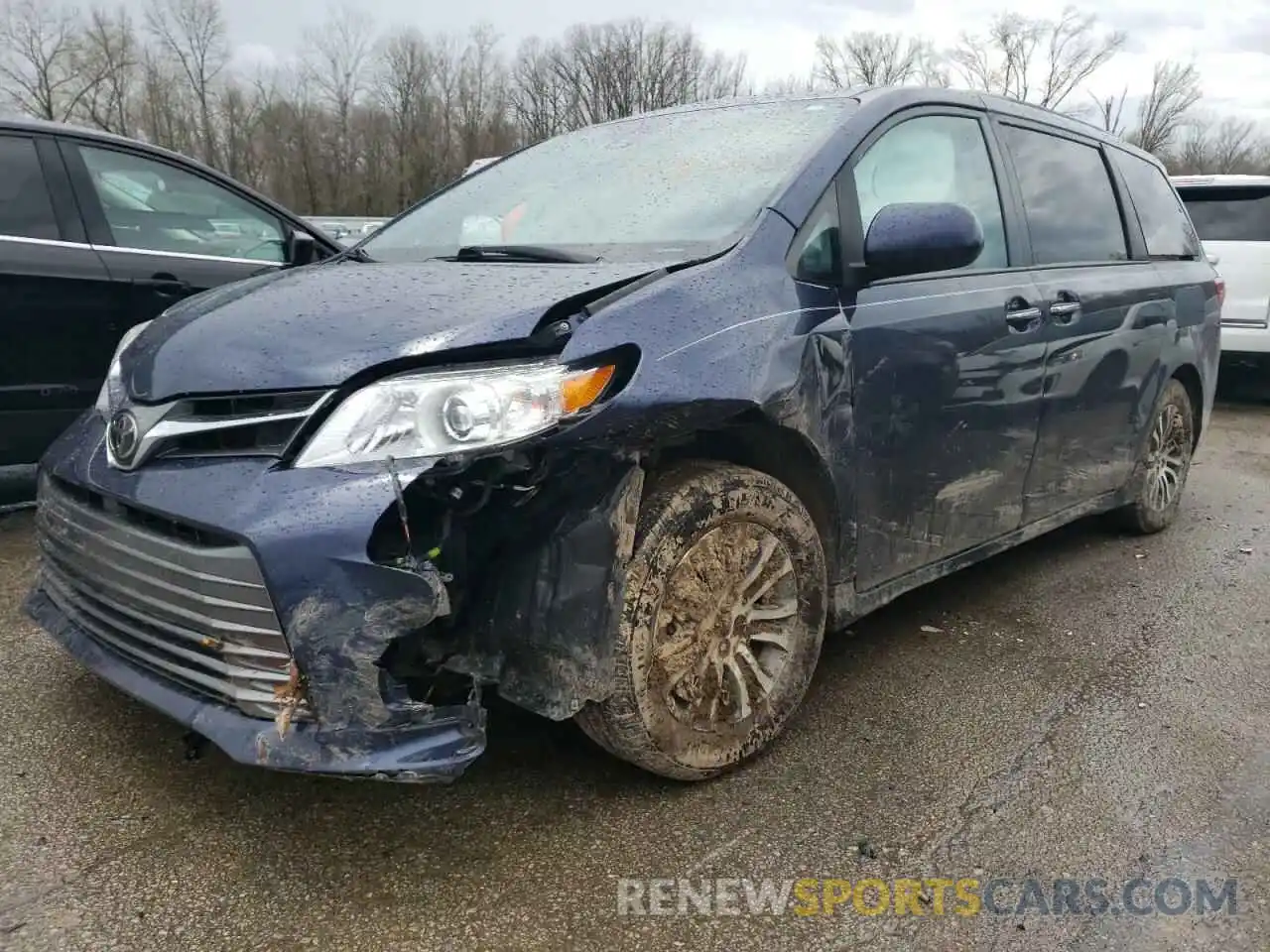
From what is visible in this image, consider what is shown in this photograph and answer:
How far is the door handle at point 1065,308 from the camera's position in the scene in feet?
10.8

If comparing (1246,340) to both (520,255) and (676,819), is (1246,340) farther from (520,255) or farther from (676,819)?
(676,819)

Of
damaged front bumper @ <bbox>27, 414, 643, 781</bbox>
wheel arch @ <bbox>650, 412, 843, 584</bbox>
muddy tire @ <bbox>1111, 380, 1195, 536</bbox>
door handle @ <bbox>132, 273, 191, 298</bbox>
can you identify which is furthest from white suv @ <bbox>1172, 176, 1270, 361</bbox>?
damaged front bumper @ <bbox>27, 414, 643, 781</bbox>

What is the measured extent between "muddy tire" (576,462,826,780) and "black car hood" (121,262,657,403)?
51 centimetres

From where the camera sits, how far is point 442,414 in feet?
6.24

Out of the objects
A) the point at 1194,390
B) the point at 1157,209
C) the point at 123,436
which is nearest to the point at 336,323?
the point at 123,436

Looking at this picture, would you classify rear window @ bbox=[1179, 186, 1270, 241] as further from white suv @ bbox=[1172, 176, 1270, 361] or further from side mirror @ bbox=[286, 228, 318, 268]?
side mirror @ bbox=[286, 228, 318, 268]

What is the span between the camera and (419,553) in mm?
1902

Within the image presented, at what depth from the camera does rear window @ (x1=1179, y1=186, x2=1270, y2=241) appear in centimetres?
801

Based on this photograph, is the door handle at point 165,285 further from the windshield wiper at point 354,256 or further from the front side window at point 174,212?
the windshield wiper at point 354,256

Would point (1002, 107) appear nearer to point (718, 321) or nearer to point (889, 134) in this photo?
point (889, 134)

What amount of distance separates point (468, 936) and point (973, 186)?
104 inches

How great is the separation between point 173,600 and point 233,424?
0.37 m

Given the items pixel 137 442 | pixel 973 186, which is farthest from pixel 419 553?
pixel 973 186

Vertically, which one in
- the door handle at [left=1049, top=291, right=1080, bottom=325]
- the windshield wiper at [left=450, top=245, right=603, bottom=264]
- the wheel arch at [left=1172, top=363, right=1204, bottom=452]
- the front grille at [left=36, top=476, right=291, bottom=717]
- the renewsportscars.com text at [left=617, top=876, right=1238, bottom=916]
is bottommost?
the renewsportscars.com text at [left=617, top=876, right=1238, bottom=916]
